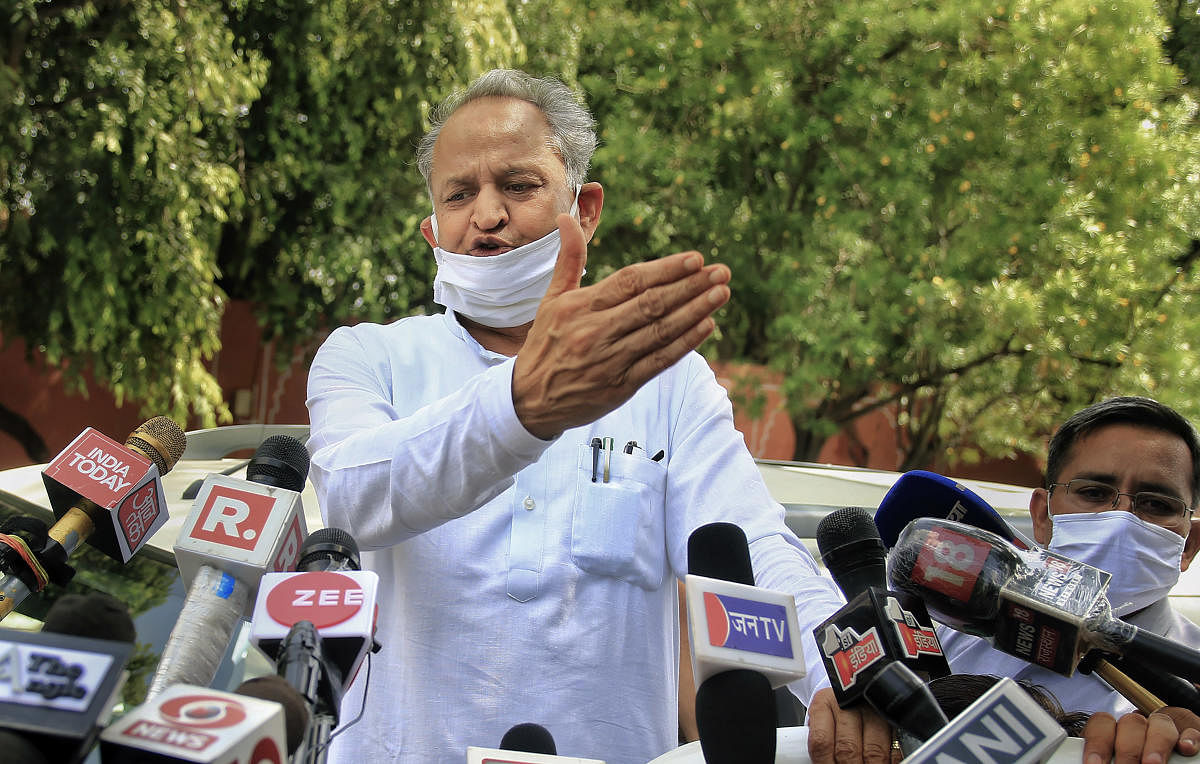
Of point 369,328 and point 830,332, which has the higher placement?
point 369,328

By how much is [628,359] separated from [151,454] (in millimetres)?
746

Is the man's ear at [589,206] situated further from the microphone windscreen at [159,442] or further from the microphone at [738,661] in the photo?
the microphone at [738,661]

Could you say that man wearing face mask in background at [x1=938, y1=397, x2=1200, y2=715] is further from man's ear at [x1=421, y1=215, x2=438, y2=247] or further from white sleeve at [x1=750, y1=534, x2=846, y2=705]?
man's ear at [x1=421, y1=215, x2=438, y2=247]

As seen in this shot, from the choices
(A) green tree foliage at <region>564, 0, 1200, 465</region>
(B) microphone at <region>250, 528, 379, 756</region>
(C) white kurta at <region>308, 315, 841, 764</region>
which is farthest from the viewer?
(A) green tree foliage at <region>564, 0, 1200, 465</region>

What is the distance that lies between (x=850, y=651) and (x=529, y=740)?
0.46m

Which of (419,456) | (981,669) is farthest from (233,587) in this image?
(981,669)

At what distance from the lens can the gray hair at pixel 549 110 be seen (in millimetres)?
2232

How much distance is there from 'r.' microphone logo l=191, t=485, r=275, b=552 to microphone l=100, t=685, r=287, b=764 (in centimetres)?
42

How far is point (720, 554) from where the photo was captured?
1.38m

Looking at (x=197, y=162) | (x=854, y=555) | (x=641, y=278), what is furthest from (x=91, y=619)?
(x=197, y=162)

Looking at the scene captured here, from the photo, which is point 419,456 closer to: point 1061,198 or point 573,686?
point 573,686

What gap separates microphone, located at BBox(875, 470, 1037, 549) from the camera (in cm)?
162

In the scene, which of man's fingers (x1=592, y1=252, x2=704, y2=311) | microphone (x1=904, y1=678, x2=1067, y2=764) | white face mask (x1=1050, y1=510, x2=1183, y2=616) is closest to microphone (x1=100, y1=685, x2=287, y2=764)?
microphone (x1=904, y1=678, x2=1067, y2=764)

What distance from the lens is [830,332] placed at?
964 cm
